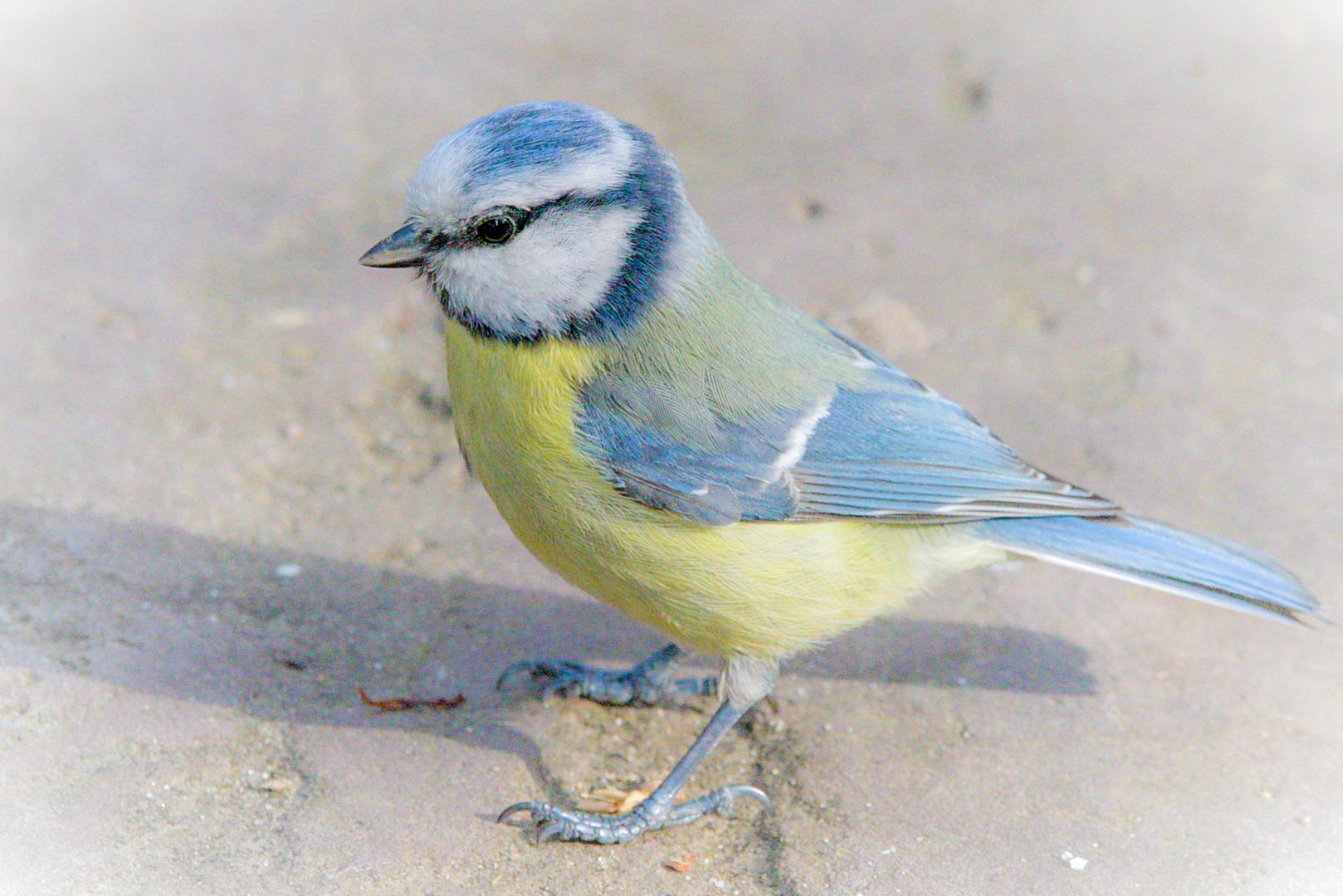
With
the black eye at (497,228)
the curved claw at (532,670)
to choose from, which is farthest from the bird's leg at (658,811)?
the black eye at (497,228)

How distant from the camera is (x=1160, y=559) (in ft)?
12.0

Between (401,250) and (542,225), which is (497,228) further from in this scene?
(401,250)

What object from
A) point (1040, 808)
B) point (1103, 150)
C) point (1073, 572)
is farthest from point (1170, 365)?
point (1040, 808)

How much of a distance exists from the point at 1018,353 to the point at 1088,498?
1823mm

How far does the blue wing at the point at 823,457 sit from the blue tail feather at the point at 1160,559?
0.17ft

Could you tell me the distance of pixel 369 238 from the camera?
5832 mm

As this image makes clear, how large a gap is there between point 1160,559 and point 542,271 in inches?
78.7

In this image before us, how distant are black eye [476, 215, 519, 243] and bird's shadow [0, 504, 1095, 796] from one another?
1.49 metres

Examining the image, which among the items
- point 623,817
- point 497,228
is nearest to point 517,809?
point 623,817

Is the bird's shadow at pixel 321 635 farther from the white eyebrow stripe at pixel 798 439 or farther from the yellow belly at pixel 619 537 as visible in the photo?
the white eyebrow stripe at pixel 798 439

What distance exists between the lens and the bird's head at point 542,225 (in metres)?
3.12

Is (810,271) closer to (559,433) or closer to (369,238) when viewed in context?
(369,238)

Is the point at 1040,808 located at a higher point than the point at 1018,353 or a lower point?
lower

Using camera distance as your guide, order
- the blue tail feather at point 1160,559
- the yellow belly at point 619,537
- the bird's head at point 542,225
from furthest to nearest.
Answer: the blue tail feather at point 1160,559 → the yellow belly at point 619,537 → the bird's head at point 542,225
